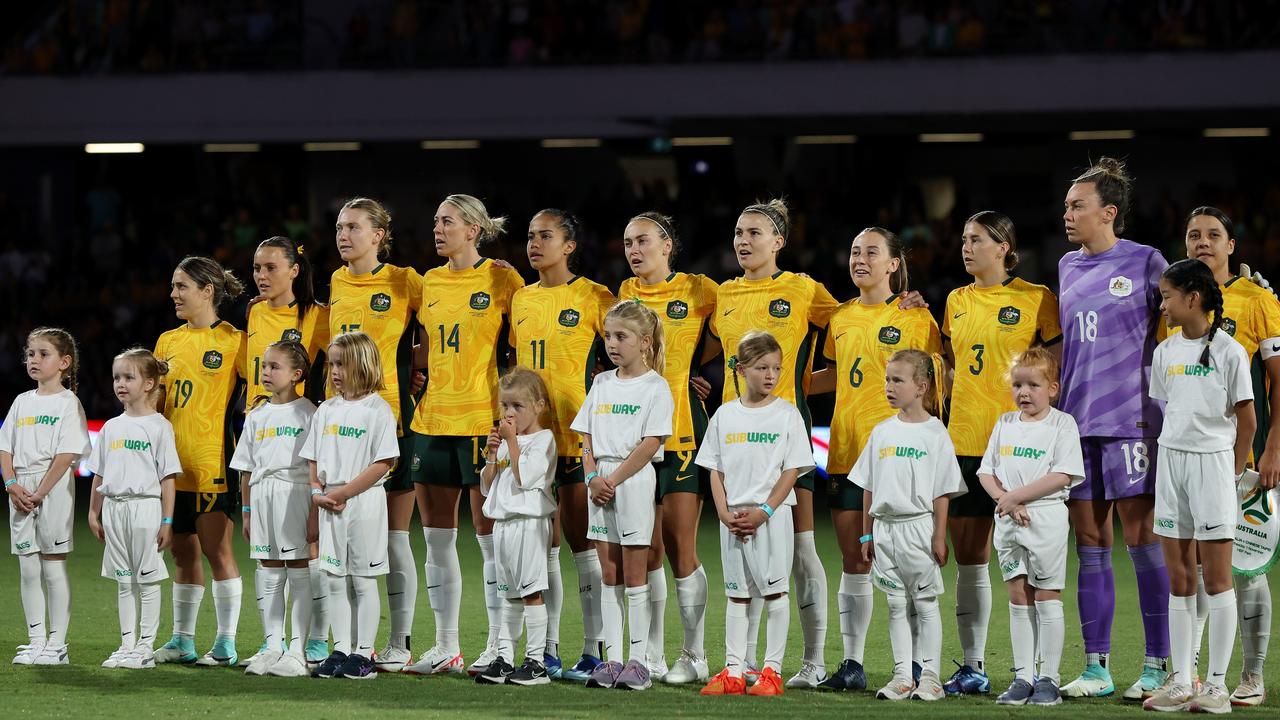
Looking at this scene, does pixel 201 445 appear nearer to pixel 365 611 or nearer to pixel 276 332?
pixel 276 332

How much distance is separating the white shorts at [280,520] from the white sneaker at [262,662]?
1.45ft

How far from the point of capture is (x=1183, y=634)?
20.6 feet

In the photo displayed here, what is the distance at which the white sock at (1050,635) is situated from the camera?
641 cm

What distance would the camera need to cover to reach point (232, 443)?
25.3 ft

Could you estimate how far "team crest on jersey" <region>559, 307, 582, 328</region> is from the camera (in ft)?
23.8

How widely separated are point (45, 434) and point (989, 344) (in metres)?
4.52

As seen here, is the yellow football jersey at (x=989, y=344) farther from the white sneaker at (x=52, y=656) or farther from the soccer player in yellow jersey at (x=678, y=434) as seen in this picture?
the white sneaker at (x=52, y=656)

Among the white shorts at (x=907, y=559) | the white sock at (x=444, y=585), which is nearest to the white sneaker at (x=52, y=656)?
the white sock at (x=444, y=585)

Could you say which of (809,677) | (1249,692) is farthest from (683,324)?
(1249,692)

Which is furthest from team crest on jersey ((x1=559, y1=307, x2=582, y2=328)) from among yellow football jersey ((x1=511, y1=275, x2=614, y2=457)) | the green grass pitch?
the green grass pitch

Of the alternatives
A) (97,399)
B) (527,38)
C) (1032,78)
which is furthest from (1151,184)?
(97,399)

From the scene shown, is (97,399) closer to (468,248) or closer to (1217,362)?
(468,248)

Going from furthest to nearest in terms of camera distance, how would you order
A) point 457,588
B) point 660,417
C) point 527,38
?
point 527,38
point 457,588
point 660,417

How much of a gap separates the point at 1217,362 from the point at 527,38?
15.0m
